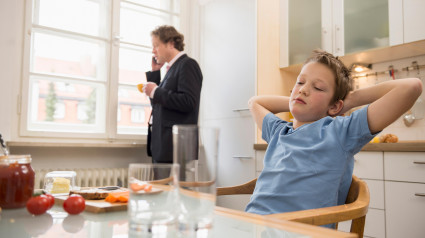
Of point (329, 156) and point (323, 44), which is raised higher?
point (323, 44)

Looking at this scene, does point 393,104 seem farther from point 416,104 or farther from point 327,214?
point 416,104

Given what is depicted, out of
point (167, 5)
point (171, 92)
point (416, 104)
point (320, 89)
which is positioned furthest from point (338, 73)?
point (167, 5)

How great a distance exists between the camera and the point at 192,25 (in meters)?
3.73

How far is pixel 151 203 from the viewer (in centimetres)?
56

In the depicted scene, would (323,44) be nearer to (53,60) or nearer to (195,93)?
(195,93)

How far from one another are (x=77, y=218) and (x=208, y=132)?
1.35 feet

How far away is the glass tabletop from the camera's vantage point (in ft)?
1.93

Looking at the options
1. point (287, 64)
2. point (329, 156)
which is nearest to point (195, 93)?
point (287, 64)

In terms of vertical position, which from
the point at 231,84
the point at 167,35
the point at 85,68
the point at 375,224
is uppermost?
the point at 167,35

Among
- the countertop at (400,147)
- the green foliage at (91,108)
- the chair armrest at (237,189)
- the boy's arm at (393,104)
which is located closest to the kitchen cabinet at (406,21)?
the countertop at (400,147)

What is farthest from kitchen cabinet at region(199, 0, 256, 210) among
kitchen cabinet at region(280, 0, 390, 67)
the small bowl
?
the small bowl

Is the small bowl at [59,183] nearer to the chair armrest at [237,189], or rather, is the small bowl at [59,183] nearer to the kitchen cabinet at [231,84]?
the chair armrest at [237,189]

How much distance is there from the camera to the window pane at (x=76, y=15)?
9.90 feet

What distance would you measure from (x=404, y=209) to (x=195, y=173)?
189cm
